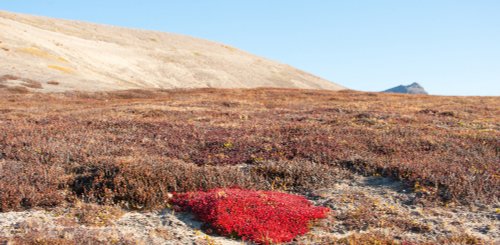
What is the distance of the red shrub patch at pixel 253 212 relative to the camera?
376 inches

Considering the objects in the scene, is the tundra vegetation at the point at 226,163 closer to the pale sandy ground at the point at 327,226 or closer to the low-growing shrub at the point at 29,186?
the low-growing shrub at the point at 29,186

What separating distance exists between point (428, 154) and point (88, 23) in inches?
5907

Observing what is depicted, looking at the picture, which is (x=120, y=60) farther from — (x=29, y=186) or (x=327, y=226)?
(x=327, y=226)

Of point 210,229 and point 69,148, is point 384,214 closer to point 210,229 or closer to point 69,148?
point 210,229

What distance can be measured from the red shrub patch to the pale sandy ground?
0.30 metres

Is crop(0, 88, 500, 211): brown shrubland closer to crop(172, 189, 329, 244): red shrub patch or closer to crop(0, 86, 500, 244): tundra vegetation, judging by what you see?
crop(0, 86, 500, 244): tundra vegetation

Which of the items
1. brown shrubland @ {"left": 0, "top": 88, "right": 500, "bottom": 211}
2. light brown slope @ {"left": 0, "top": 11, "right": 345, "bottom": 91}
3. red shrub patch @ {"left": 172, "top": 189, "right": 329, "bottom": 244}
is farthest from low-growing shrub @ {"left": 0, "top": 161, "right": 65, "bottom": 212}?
light brown slope @ {"left": 0, "top": 11, "right": 345, "bottom": 91}

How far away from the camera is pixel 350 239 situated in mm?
9211

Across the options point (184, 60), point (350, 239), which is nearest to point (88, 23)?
point (184, 60)

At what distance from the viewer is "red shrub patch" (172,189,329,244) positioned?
956cm

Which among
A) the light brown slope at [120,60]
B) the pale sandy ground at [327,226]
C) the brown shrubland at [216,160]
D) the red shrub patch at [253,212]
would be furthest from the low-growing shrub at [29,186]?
the light brown slope at [120,60]

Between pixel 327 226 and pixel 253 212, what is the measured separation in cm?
A: 172

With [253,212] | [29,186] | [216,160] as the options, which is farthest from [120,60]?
[253,212]

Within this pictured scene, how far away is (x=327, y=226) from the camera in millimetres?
10242
